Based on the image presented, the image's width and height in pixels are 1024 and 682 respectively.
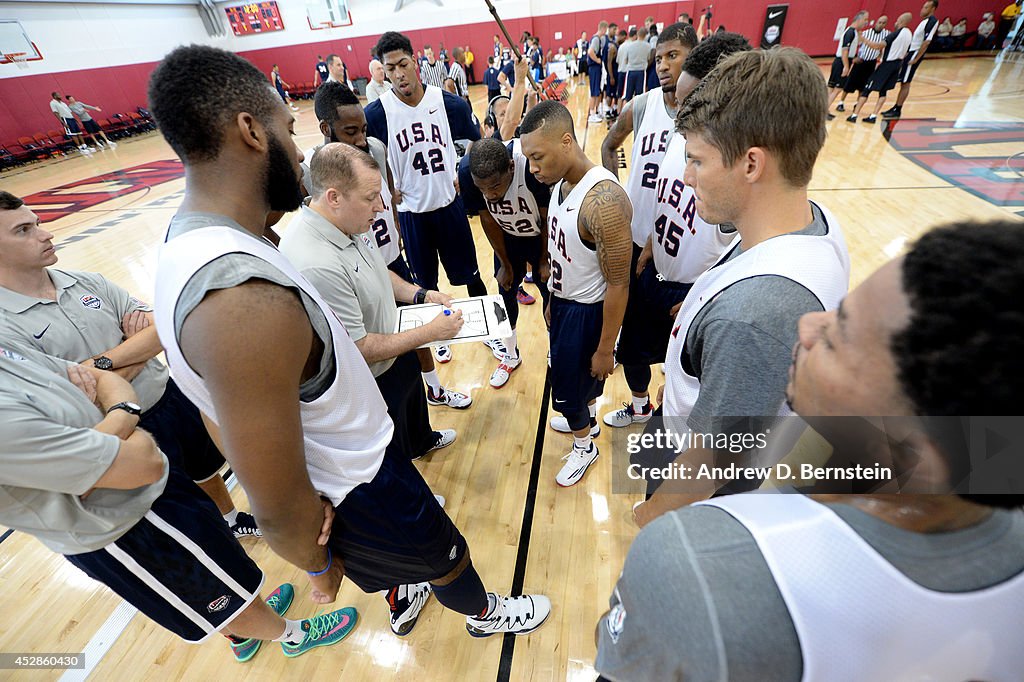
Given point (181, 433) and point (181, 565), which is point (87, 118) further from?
point (181, 565)

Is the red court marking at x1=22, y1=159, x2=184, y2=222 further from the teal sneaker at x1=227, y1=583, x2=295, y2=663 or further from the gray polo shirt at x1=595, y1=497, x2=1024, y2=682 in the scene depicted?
the gray polo shirt at x1=595, y1=497, x2=1024, y2=682

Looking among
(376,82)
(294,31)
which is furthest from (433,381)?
(294,31)

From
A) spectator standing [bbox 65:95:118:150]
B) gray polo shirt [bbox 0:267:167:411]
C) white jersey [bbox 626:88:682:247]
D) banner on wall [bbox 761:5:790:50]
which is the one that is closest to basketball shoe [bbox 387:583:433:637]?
gray polo shirt [bbox 0:267:167:411]

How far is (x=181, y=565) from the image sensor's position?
1.47 m

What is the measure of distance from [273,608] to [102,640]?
32.6 inches

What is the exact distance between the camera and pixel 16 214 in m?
1.64

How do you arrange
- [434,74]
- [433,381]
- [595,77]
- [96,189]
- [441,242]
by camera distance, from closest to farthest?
[433,381]
[441,242]
[96,189]
[434,74]
[595,77]

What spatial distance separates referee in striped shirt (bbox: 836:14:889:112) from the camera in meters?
8.16

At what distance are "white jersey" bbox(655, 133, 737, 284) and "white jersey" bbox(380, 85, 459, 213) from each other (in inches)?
73.0

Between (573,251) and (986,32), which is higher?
(573,251)

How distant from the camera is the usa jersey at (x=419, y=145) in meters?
3.34

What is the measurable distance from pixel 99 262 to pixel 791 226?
336 inches

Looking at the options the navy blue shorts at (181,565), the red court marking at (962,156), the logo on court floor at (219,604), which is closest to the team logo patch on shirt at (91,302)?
the navy blue shorts at (181,565)

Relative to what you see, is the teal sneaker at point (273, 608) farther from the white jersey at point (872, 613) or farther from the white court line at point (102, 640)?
the white jersey at point (872, 613)
